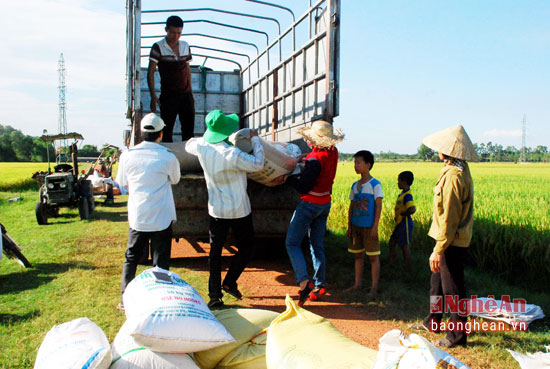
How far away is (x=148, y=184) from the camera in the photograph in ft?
11.7

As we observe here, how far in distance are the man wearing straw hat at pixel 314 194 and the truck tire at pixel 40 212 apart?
7.23m

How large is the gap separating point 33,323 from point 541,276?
555 centimetres

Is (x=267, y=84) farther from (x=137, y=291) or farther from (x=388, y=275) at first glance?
(x=137, y=291)

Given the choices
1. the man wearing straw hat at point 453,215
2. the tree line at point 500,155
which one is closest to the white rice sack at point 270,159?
the man wearing straw hat at point 453,215

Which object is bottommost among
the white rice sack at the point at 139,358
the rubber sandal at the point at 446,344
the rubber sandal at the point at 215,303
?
the rubber sandal at the point at 446,344

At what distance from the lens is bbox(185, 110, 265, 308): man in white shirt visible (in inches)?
148

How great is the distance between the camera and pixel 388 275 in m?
5.06

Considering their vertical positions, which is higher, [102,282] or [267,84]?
[267,84]

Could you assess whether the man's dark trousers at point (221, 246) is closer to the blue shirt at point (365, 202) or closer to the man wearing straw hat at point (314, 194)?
the man wearing straw hat at point (314, 194)

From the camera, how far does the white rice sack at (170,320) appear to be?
2146 millimetres

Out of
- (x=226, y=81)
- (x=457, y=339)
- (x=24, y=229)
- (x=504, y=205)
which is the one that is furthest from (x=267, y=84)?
(x=24, y=229)

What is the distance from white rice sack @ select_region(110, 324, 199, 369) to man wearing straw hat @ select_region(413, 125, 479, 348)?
191cm

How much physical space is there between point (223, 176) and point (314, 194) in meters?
0.88

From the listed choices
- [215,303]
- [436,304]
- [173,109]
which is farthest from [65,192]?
[436,304]
